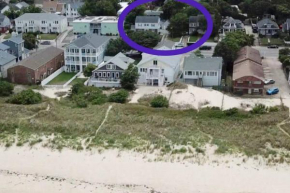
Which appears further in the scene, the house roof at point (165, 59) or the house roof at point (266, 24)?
the house roof at point (266, 24)

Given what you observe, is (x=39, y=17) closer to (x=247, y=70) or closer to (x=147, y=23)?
(x=147, y=23)

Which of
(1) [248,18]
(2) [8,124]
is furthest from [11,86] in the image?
(1) [248,18]

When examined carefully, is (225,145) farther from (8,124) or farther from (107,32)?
(107,32)

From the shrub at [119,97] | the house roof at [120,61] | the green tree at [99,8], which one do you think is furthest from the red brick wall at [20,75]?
the green tree at [99,8]

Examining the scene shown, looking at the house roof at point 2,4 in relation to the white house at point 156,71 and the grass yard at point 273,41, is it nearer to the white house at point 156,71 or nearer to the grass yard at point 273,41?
the grass yard at point 273,41

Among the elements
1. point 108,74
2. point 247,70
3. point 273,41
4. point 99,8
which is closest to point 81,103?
point 108,74
